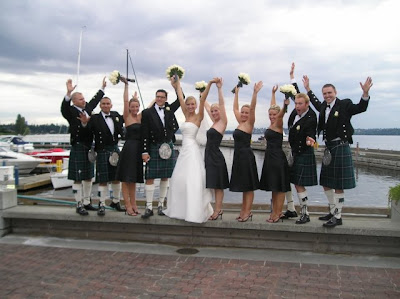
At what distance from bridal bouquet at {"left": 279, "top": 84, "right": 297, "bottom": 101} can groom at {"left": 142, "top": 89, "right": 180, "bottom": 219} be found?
1.88m

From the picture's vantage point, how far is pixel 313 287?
4.16m

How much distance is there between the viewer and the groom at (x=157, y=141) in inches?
233

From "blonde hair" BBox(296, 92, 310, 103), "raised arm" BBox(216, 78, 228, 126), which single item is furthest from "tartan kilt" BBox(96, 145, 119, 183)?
"blonde hair" BBox(296, 92, 310, 103)

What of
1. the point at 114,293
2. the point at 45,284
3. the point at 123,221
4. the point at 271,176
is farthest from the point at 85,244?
the point at 271,176

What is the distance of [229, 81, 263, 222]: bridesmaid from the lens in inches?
222

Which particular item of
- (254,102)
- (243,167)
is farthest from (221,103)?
(243,167)

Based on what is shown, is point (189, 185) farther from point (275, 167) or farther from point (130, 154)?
point (275, 167)

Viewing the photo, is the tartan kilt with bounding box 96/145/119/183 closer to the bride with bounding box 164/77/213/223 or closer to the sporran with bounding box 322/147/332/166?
the bride with bounding box 164/77/213/223

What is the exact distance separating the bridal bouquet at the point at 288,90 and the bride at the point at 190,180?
3.72 ft

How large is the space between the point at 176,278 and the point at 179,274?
132 mm

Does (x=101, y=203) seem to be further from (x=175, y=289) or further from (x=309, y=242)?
(x=309, y=242)

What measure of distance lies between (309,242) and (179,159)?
92.1 inches

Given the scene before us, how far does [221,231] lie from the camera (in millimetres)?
5695

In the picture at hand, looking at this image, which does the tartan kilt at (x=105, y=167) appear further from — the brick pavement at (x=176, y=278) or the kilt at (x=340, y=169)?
the kilt at (x=340, y=169)
